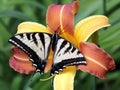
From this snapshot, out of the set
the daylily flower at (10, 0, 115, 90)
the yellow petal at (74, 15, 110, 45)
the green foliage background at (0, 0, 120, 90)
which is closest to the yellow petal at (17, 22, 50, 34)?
the daylily flower at (10, 0, 115, 90)

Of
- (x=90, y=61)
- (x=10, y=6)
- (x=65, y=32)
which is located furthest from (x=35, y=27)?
(x=10, y=6)

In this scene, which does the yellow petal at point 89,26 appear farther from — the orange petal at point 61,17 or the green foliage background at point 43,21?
the green foliage background at point 43,21

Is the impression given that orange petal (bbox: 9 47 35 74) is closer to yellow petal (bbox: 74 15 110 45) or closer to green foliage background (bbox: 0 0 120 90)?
yellow petal (bbox: 74 15 110 45)

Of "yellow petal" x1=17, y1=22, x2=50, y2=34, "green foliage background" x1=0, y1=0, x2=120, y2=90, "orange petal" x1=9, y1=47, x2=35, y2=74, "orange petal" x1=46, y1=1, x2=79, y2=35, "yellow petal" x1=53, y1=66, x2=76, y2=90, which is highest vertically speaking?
"orange petal" x1=46, y1=1, x2=79, y2=35

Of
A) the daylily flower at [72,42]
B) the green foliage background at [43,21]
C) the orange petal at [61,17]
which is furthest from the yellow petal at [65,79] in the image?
the green foliage background at [43,21]

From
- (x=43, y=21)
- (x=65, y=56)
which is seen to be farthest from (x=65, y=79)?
(x=43, y=21)

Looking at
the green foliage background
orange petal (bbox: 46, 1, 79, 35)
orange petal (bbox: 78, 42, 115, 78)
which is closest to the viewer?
orange petal (bbox: 78, 42, 115, 78)

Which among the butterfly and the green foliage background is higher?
the butterfly

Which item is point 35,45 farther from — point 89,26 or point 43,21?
point 43,21

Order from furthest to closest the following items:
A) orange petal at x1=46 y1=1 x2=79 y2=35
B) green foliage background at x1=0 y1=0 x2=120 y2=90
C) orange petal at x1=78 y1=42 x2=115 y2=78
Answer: green foliage background at x1=0 y1=0 x2=120 y2=90 < orange petal at x1=46 y1=1 x2=79 y2=35 < orange petal at x1=78 y1=42 x2=115 y2=78

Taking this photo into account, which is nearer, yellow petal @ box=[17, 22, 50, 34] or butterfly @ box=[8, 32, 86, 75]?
butterfly @ box=[8, 32, 86, 75]
